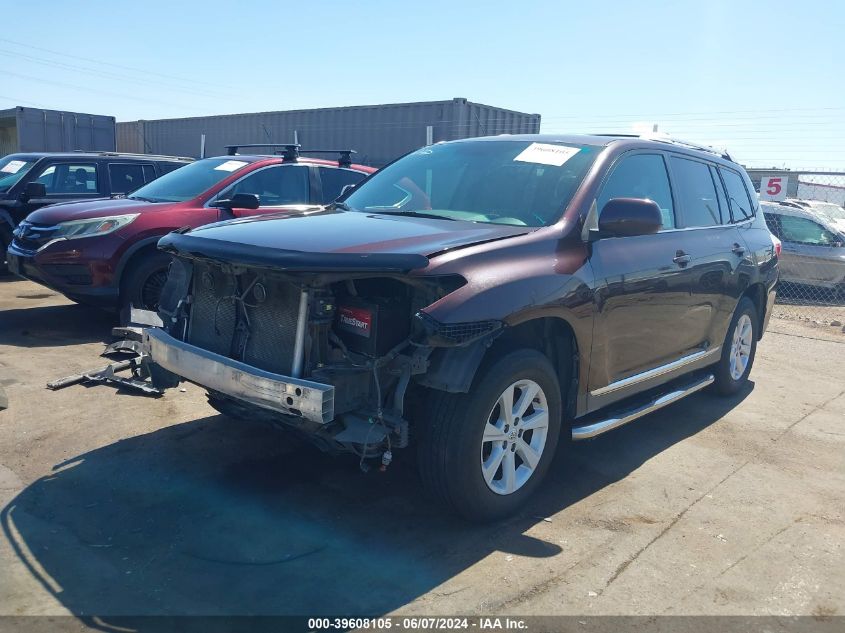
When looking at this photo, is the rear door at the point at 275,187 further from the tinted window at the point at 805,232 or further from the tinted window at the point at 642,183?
the tinted window at the point at 805,232

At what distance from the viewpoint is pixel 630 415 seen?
438 centimetres

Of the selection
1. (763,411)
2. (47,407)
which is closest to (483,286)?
(47,407)

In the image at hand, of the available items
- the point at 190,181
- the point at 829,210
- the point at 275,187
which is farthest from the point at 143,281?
the point at 829,210

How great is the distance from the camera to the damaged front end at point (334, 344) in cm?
312

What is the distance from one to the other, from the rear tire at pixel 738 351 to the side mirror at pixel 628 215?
2.27 meters

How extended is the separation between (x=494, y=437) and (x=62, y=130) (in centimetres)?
2153

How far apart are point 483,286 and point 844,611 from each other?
80.5 inches

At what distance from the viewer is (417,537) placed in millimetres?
3488

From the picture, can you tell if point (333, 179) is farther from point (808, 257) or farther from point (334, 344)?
point (808, 257)

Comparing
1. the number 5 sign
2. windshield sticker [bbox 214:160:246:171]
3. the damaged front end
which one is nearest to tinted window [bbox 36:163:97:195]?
windshield sticker [bbox 214:160:246:171]

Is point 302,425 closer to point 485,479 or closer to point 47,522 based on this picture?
point 485,479

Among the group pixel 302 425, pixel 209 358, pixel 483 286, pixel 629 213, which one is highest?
pixel 629 213

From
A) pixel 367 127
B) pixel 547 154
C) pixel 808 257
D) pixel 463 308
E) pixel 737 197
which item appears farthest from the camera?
pixel 367 127

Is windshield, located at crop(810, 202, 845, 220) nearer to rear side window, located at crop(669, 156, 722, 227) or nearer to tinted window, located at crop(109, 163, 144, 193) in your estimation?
rear side window, located at crop(669, 156, 722, 227)
